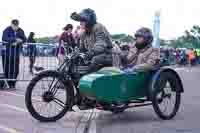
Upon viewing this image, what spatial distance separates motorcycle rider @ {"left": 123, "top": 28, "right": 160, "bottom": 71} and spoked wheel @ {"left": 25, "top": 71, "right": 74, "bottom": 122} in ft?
3.77

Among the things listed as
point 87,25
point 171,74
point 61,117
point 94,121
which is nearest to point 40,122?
point 61,117

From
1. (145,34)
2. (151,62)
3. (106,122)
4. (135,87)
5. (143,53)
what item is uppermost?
(145,34)

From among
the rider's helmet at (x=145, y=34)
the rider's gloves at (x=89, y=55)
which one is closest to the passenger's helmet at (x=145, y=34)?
the rider's helmet at (x=145, y=34)

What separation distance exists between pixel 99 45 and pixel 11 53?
5.59 meters

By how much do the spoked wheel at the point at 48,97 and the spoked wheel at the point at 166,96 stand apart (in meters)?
1.31

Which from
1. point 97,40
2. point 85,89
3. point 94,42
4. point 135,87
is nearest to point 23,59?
point 94,42

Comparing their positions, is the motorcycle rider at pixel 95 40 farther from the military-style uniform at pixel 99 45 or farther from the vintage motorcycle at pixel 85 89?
the vintage motorcycle at pixel 85 89

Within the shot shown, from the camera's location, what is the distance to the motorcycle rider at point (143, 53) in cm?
825

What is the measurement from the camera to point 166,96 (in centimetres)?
835

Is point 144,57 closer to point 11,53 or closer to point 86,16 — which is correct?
point 86,16

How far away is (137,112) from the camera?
9.16 metres

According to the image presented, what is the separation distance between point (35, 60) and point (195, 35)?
7169 cm

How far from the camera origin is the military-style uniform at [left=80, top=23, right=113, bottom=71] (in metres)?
7.88

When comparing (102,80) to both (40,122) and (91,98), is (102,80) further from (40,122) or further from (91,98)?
(40,122)
